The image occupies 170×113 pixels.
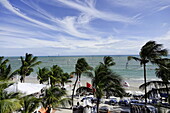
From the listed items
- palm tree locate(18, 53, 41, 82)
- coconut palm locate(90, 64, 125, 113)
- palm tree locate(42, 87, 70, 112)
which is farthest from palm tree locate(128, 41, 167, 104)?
palm tree locate(18, 53, 41, 82)

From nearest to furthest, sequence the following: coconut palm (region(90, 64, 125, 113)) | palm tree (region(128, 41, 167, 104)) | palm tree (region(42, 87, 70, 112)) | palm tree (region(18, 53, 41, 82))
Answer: palm tree (region(128, 41, 167, 104)) → coconut palm (region(90, 64, 125, 113)) → palm tree (region(42, 87, 70, 112)) → palm tree (region(18, 53, 41, 82))

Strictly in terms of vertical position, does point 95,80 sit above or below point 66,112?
above

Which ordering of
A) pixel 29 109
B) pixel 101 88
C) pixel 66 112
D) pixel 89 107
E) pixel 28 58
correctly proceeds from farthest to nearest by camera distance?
1. pixel 28 58
2. pixel 66 112
3. pixel 89 107
4. pixel 101 88
5. pixel 29 109

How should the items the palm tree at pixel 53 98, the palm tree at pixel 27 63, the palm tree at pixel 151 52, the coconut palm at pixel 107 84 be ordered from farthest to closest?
the palm tree at pixel 27 63 → the palm tree at pixel 53 98 → the coconut palm at pixel 107 84 → the palm tree at pixel 151 52

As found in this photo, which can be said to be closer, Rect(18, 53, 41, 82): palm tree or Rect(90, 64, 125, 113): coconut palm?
Rect(90, 64, 125, 113): coconut palm

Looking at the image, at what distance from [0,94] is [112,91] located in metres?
7.50

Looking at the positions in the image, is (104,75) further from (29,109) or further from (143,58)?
(29,109)

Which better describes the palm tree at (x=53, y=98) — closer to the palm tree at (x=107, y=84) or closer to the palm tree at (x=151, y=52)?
the palm tree at (x=107, y=84)

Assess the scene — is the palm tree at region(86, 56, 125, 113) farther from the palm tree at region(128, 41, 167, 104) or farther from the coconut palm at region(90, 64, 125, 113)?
the palm tree at region(128, 41, 167, 104)

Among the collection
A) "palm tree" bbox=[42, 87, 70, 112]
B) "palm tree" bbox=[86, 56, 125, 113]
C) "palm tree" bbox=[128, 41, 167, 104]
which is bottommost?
"palm tree" bbox=[42, 87, 70, 112]

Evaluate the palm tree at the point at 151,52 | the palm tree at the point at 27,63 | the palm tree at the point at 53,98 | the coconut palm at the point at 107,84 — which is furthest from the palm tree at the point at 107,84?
the palm tree at the point at 27,63

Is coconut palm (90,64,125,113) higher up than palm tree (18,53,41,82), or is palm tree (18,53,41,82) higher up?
palm tree (18,53,41,82)

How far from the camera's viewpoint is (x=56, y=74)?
17.9 metres

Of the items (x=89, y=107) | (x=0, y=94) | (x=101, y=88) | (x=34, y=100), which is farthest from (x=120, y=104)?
(x=0, y=94)
